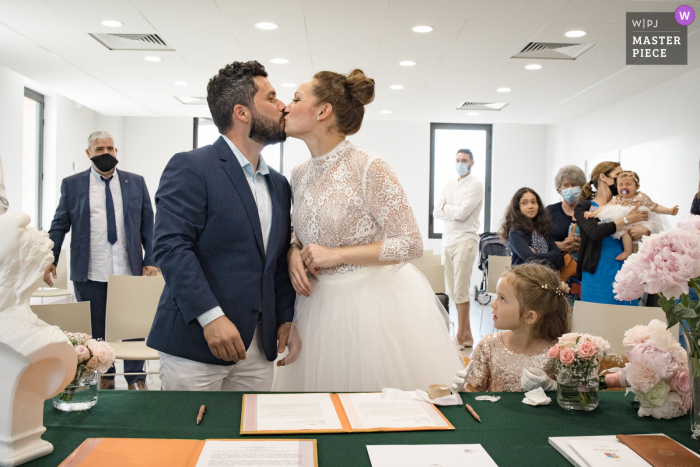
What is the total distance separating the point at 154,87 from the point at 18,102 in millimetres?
1661

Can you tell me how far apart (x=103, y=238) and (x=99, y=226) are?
91 mm

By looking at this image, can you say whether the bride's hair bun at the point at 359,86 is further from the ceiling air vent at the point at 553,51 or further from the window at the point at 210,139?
the window at the point at 210,139

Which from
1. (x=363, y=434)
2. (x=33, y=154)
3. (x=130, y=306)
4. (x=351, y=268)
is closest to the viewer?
(x=363, y=434)

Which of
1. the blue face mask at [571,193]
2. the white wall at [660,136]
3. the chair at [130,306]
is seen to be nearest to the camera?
the chair at [130,306]

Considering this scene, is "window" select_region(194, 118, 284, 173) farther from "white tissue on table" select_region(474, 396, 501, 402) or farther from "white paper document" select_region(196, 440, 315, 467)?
"white paper document" select_region(196, 440, 315, 467)

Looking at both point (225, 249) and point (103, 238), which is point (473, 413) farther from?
point (103, 238)

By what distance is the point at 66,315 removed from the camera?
8.59ft

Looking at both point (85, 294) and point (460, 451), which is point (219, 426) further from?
point (85, 294)

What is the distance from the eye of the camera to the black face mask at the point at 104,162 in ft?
12.8

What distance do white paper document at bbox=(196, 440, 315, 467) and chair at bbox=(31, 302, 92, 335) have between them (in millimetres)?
1751

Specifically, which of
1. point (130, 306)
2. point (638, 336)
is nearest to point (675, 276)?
point (638, 336)

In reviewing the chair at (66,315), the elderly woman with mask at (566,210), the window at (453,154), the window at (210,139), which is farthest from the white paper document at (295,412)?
the window at (453,154)

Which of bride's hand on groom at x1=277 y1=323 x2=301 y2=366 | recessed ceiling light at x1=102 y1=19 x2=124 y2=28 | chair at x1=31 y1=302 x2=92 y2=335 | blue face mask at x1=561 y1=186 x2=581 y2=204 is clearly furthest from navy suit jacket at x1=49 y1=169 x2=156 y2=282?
blue face mask at x1=561 y1=186 x2=581 y2=204

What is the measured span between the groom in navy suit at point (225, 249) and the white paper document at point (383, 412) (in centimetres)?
43
